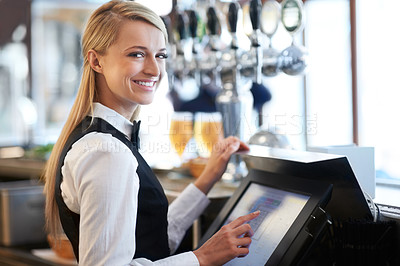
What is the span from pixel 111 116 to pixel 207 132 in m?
0.93

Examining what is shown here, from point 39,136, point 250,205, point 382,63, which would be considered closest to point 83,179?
point 250,205

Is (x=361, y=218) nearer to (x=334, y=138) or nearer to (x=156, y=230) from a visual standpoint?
(x=156, y=230)

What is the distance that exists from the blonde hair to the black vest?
37mm

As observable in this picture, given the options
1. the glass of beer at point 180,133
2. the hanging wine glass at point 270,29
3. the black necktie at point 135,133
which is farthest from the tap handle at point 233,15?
the black necktie at point 135,133

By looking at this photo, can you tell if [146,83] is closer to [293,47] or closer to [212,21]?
[293,47]

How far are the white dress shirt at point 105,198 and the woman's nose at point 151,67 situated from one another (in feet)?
0.59

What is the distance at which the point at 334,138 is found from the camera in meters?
3.87

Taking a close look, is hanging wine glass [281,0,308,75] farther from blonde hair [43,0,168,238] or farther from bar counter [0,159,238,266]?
blonde hair [43,0,168,238]

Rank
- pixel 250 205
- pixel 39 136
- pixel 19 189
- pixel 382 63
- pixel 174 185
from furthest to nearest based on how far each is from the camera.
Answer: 1. pixel 39 136
2. pixel 382 63
3. pixel 19 189
4. pixel 174 185
5. pixel 250 205

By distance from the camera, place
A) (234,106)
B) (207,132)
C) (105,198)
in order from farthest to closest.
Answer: (207,132) → (234,106) → (105,198)

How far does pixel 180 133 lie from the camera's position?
7.54 feet

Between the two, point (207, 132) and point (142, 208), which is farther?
point (207, 132)

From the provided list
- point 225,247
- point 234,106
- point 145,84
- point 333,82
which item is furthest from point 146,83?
point 333,82

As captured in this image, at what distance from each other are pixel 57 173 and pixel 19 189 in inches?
51.4
